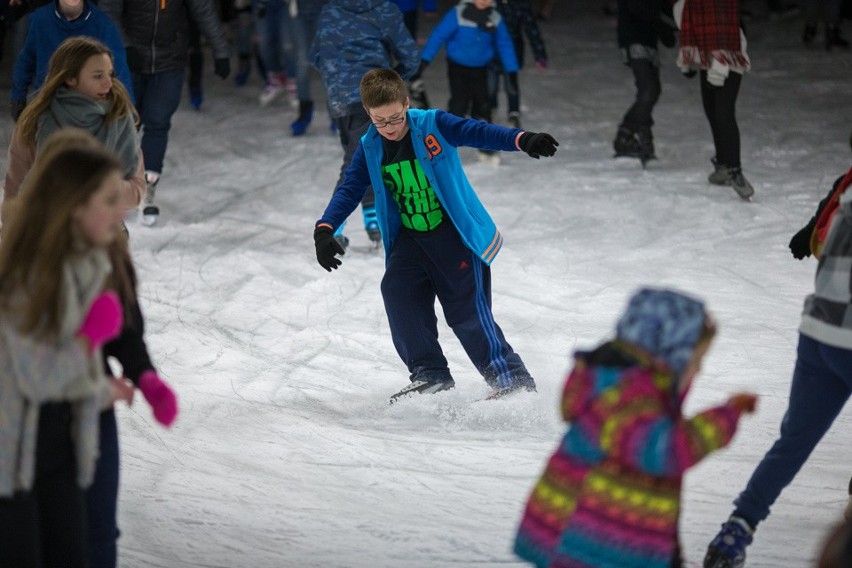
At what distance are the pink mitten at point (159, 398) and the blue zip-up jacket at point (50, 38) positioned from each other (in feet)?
12.6

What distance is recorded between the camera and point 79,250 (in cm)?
254

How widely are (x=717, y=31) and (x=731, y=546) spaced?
481 centimetres

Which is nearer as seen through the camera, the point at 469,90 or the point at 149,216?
the point at 149,216

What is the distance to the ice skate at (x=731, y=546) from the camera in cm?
338

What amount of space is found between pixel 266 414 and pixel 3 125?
5881 millimetres

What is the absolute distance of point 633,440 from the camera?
2.50m

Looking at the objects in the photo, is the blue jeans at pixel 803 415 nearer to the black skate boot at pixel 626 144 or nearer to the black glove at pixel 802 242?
the black glove at pixel 802 242

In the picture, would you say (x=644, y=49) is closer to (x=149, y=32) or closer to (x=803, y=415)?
(x=149, y=32)

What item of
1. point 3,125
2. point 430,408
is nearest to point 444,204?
point 430,408

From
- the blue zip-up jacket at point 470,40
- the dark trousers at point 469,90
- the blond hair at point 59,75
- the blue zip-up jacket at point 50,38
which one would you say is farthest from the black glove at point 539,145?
the dark trousers at point 469,90

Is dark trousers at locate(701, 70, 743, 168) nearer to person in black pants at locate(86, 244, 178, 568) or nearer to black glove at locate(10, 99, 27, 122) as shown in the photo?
black glove at locate(10, 99, 27, 122)

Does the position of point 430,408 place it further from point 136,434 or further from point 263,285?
point 263,285

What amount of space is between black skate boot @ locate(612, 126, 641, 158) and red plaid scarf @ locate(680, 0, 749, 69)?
4.66ft

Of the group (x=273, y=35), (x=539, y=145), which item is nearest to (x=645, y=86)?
(x=273, y=35)
